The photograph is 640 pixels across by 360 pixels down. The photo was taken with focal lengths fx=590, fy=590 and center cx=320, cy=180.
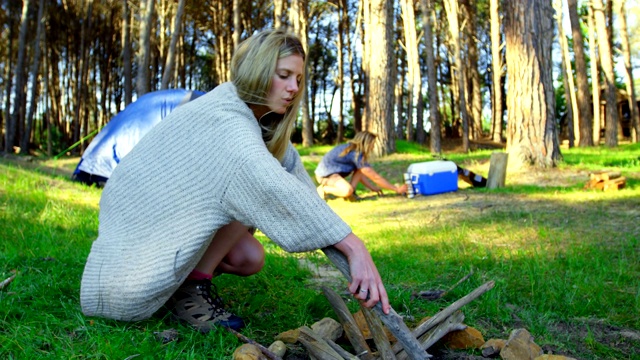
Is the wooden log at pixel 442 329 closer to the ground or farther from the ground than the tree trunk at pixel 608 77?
closer to the ground

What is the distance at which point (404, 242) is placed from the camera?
4.61 metres

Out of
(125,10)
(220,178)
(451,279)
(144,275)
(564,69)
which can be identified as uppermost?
(125,10)

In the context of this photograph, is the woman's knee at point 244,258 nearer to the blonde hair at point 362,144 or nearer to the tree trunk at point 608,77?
the blonde hair at point 362,144

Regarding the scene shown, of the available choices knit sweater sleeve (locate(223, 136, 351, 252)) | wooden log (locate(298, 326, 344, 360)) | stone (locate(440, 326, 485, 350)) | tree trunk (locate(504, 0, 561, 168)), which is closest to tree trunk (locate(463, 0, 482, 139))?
tree trunk (locate(504, 0, 561, 168))

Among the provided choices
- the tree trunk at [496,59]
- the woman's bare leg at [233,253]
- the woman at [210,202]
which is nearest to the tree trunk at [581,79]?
the tree trunk at [496,59]

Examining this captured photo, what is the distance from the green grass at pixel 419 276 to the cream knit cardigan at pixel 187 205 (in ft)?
0.68

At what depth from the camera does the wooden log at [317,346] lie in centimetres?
201

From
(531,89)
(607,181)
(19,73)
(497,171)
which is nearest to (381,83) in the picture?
(531,89)

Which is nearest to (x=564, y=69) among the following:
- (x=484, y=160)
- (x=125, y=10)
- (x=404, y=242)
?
(x=484, y=160)

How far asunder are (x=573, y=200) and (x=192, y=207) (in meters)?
5.18

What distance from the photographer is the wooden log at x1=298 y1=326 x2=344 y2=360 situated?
6.60ft

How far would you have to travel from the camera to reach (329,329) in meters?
2.27

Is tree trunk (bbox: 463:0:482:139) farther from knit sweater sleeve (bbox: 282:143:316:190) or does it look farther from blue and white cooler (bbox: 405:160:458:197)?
knit sweater sleeve (bbox: 282:143:316:190)

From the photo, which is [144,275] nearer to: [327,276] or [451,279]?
[327,276]
